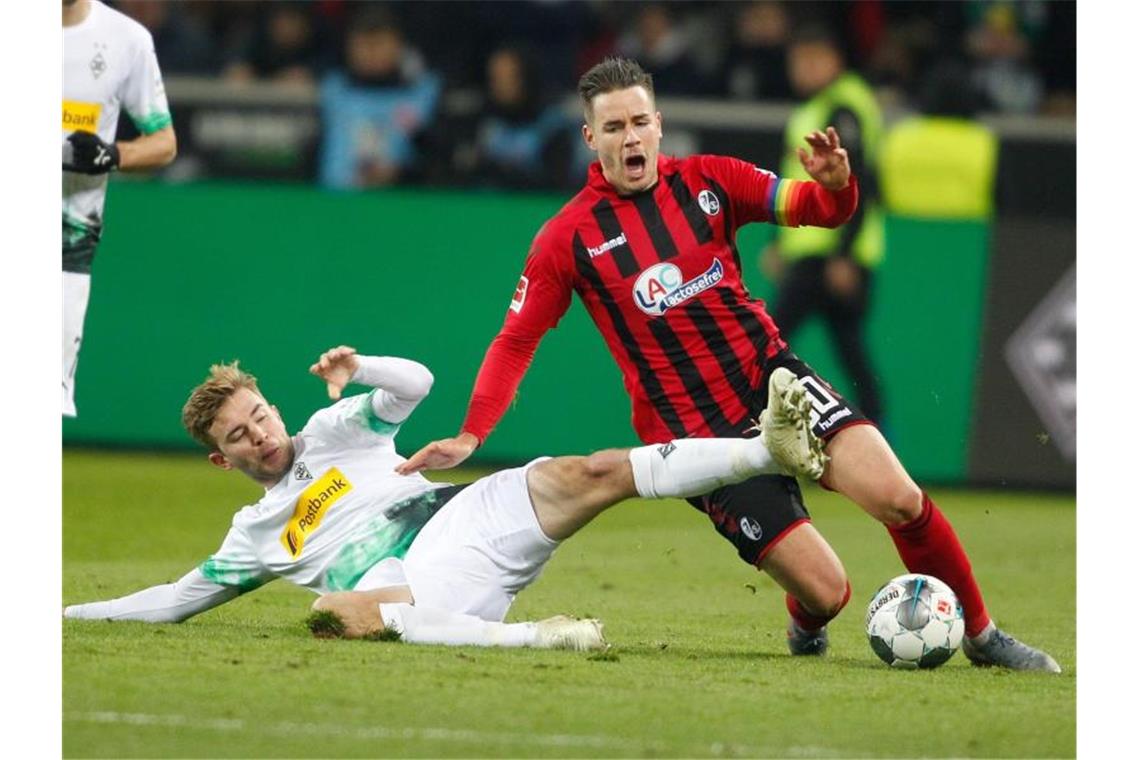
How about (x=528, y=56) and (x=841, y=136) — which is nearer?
(x=841, y=136)

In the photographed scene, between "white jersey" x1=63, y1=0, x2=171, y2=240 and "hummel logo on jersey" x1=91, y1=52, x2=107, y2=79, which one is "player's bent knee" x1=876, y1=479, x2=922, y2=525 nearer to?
"white jersey" x1=63, y1=0, x2=171, y2=240

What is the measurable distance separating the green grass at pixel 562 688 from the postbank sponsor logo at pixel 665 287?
1.11 m

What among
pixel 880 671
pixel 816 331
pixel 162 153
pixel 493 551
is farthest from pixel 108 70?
pixel 816 331

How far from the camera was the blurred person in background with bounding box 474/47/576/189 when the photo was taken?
1257cm

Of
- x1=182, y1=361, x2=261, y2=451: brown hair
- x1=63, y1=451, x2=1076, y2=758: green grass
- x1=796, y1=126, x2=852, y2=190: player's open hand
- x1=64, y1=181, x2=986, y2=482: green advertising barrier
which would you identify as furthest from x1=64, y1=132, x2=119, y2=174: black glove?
x1=64, y1=181, x2=986, y2=482: green advertising barrier

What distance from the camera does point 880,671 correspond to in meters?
5.88

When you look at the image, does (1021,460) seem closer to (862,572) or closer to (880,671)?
(862,572)

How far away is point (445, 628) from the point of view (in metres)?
6.08

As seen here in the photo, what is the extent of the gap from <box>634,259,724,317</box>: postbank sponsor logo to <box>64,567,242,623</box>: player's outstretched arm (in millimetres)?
1627

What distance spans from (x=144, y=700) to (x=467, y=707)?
82cm

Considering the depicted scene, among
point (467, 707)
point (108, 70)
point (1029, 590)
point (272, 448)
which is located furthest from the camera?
point (1029, 590)

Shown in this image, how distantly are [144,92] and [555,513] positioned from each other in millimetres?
2910

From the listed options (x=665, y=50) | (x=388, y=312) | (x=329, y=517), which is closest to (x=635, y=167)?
(x=329, y=517)

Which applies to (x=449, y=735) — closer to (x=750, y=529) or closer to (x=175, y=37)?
(x=750, y=529)
